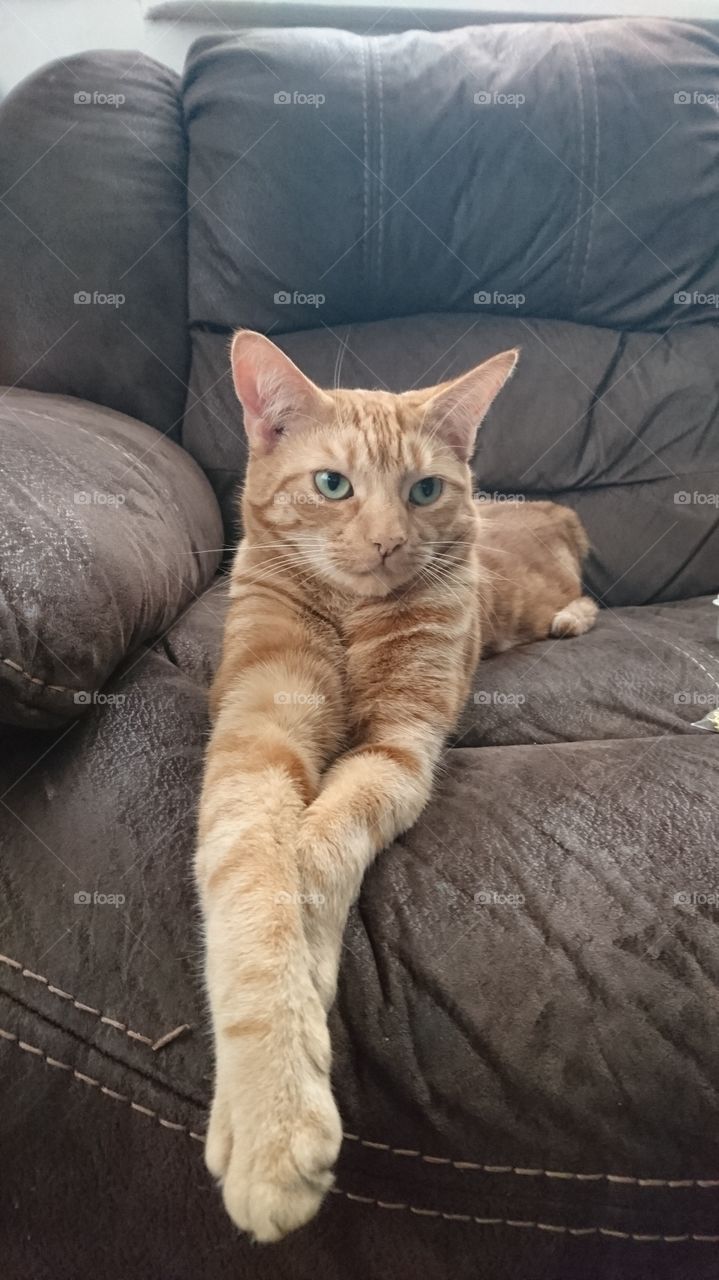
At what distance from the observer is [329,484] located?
1.59 metres

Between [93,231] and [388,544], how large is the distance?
172 cm

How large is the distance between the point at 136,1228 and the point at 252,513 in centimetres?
129

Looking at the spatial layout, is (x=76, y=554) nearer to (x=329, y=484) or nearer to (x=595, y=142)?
(x=329, y=484)

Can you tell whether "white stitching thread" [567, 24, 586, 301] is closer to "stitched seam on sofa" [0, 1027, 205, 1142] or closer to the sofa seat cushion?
the sofa seat cushion

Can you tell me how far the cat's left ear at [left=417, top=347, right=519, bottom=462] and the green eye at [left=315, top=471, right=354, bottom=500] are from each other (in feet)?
0.82

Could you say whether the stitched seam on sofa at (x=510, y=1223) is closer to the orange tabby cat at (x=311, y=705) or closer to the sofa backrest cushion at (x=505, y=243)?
the orange tabby cat at (x=311, y=705)

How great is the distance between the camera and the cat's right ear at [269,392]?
1.51 metres

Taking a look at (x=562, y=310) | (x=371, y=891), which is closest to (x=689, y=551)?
(x=562, y=310)

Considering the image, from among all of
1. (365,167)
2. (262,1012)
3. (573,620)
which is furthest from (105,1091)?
(365,167)

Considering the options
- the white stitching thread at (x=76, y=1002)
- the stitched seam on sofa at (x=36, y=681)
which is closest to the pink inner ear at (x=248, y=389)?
the stitched seam on sofa at (x=36, y=681)

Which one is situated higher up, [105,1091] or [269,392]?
[269,392]

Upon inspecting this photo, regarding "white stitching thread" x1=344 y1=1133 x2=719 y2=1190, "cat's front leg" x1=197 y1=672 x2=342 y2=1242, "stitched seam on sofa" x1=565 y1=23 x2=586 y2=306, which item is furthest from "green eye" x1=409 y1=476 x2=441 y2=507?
"stitched seam on sofa" x1=565 y1=23 x2=586 y2=306

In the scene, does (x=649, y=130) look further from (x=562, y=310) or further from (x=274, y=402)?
(x=274, y=402)

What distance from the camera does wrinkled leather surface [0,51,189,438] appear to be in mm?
2352
